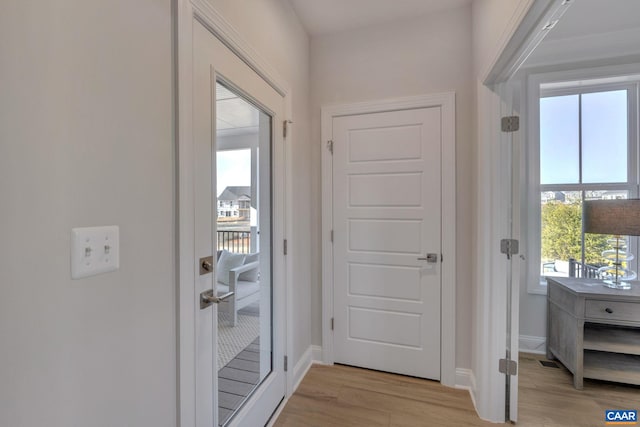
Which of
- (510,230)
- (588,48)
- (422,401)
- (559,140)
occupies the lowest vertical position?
(422,401)

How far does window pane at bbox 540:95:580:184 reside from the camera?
8.47 feet

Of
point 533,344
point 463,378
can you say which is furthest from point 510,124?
point 533,344

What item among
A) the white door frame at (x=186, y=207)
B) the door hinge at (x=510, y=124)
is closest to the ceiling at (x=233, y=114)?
the white door frame at (x=186, y=207)

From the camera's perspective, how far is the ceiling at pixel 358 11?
204 cm

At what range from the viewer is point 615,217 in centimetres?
200

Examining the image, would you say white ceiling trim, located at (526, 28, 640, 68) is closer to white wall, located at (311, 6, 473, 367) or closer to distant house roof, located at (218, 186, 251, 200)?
white wall, located at (311, 6, 473, 367)

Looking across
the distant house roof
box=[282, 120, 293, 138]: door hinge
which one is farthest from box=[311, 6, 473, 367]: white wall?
the distant house roof

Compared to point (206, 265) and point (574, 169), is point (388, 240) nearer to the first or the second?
point (206, 265)

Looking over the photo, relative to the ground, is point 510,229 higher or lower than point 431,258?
higher

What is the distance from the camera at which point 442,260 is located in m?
2.13

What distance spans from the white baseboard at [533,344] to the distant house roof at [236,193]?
2.70 metres

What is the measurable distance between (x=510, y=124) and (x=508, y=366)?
1.45 m

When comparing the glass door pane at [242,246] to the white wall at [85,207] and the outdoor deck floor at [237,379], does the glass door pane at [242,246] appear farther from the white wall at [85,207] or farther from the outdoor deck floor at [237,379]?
the white wall at [85,207]

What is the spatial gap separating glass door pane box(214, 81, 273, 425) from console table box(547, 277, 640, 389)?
2.14 meters
